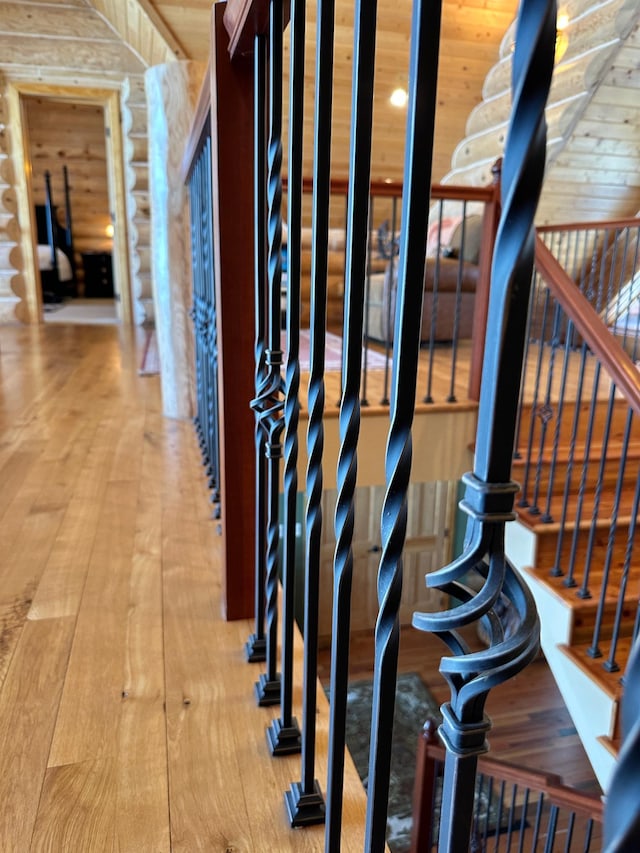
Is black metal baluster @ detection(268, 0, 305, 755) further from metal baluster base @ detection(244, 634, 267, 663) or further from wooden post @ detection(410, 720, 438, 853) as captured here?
wooden post @ detection(410, 720, 438, 853)

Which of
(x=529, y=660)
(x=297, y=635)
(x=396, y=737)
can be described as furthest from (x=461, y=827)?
(x=396, y=737)

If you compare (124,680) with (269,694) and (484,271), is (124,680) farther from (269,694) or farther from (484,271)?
(484,271)

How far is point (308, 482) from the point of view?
765mm

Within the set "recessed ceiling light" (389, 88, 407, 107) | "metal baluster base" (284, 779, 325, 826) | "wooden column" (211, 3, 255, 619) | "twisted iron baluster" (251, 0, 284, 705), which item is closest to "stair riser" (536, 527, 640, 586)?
"wooden column" (211, 3, 255, 619)

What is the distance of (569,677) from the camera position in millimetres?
2707

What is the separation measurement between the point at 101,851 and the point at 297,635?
0.61 meters

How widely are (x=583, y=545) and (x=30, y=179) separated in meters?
6.23

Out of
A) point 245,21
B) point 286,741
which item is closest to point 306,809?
point 286,741

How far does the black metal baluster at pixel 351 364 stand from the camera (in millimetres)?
553

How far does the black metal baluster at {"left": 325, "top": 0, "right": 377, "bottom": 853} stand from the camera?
0.55 meters

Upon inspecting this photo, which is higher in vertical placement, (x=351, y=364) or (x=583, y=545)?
(x=351, y=364)

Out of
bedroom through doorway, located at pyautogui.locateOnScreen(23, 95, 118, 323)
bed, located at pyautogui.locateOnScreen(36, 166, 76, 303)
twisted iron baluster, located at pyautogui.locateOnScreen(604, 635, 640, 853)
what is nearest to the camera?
twisted iron baluster, located at pyautogui.locateOnScreen(604, 635, 640, 853)

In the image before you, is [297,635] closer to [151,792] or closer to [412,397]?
[151,792]

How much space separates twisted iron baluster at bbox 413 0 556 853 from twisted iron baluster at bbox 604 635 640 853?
0.48 ft
